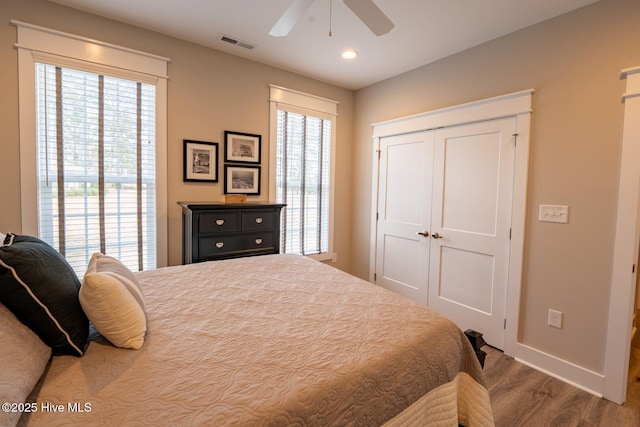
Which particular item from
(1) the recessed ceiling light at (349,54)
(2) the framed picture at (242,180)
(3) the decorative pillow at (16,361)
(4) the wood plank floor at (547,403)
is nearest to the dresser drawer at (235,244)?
(2) the framed picture at (242,180)

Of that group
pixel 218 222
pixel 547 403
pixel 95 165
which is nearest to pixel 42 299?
pixel 218 222

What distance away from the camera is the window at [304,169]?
3.52m

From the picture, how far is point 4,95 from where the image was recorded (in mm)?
2156

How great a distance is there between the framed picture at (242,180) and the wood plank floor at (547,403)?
2.73 meters

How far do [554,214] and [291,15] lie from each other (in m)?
2.34

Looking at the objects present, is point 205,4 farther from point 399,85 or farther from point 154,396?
point 154,396

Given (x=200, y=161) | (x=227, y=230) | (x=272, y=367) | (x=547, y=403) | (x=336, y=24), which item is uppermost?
(x=336, y=24)

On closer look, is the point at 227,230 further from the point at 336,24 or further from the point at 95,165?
the point at 336,24

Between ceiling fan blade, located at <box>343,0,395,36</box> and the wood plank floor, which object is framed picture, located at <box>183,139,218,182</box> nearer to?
ceiling fan blade, located at <box>343,0,395,36</box>

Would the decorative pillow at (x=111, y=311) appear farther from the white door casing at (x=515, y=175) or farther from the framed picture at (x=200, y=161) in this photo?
the white door casing at (x=515, y=175)

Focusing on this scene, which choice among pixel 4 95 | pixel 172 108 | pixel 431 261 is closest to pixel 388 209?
pixel 431 261

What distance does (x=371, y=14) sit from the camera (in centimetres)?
159

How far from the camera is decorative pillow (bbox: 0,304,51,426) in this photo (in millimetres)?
704

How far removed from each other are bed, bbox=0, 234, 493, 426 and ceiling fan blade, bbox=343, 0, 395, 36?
1475mm
